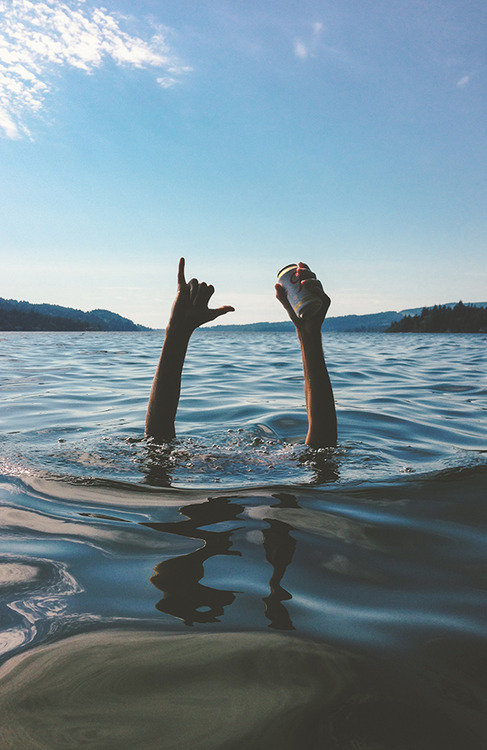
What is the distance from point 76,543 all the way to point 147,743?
1432 millimetres

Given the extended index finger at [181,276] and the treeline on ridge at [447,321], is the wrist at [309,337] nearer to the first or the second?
the extended index finger at [181,276]

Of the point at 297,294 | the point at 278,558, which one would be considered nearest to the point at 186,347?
the point at 297,294

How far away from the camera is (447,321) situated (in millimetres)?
118812

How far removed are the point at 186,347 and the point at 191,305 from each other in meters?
0.45

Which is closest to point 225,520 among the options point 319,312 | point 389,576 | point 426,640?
point 389,576

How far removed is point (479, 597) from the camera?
1.95 meters

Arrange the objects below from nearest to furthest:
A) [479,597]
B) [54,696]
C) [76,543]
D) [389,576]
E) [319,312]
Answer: [54,696]
[479,597]
[389,576]
[76,543]
[319,312]

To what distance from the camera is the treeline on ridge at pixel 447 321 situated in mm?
112562

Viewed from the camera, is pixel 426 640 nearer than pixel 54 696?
No

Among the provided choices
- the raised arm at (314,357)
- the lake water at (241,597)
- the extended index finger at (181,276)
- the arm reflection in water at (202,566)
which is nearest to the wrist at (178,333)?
the extended index finger at (181,276)

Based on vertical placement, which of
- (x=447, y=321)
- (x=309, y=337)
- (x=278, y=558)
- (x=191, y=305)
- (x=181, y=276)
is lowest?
(x=278, y=558)

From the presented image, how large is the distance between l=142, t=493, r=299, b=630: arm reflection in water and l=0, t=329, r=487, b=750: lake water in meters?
0.01

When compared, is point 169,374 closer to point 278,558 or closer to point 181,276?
point 181,276

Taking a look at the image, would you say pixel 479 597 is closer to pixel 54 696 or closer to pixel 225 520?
pixel 225 520
